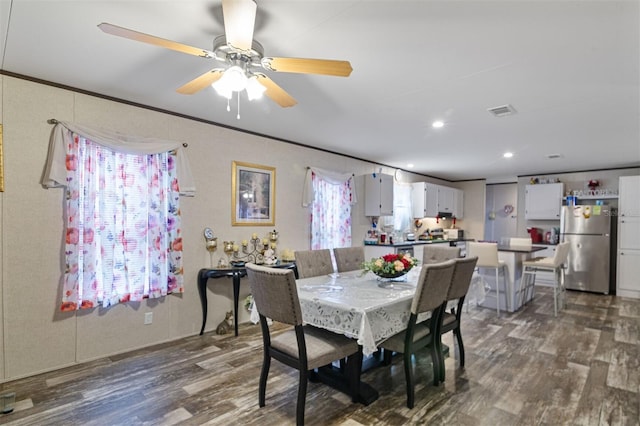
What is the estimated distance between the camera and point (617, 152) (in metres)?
5.00

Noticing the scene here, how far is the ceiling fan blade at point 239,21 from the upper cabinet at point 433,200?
5897 mm

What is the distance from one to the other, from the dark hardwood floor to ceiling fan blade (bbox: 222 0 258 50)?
7.57 ft

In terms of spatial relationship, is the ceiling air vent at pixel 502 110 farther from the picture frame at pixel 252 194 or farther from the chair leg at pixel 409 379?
the picture frame at pixel 252 194

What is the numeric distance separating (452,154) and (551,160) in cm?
188

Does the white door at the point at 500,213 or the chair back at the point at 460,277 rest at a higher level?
the white door at the point at 500,213

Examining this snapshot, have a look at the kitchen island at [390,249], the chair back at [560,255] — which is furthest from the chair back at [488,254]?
the kitchen island at [390,249]

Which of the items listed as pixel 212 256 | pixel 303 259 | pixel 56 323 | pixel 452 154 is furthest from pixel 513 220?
pixel 56 323

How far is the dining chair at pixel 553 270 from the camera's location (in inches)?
180

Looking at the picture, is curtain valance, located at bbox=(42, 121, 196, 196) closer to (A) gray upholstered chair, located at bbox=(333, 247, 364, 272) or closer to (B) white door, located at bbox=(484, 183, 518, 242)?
(A) gray upholstered chair, located at bbox=(333, 247, 364, 272)

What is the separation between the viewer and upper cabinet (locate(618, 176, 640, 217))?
567 centimetres

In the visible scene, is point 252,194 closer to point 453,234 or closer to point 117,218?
point 117,218

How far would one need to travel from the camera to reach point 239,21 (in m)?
1.65

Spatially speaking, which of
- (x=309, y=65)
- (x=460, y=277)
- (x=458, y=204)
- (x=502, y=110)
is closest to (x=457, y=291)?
(x=460, y=277)

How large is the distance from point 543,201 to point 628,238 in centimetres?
157
